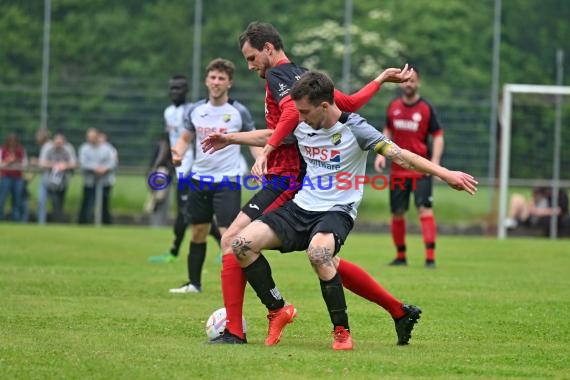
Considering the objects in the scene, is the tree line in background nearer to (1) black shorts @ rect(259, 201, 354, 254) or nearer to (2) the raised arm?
(2) the raised arm

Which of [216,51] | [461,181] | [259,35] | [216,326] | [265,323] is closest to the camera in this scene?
[461,181]

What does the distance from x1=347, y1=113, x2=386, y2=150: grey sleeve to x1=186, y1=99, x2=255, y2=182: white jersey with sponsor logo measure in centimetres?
396

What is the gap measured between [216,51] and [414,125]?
16.7 m

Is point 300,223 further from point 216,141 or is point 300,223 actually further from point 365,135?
point 216,141

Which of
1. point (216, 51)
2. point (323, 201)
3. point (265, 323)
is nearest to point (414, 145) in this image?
point (265, 323)

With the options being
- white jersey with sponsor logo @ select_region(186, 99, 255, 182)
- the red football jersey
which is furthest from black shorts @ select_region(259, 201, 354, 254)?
the red football jersey

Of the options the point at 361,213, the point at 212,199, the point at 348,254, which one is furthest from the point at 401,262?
the point at 361,213

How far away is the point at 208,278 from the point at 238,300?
16.8 ft

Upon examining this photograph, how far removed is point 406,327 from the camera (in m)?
8.12

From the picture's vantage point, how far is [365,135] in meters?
7.80

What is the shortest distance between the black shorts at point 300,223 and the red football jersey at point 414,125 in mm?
7561

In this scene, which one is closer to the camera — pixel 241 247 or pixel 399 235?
pixel 241 247

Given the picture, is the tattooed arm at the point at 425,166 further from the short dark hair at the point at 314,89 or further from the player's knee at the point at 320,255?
the player's knee at the point at 320,255

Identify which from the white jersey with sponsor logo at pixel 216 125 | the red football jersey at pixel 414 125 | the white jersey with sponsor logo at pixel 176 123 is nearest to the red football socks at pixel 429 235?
the red football jersey at pixel 414 125
